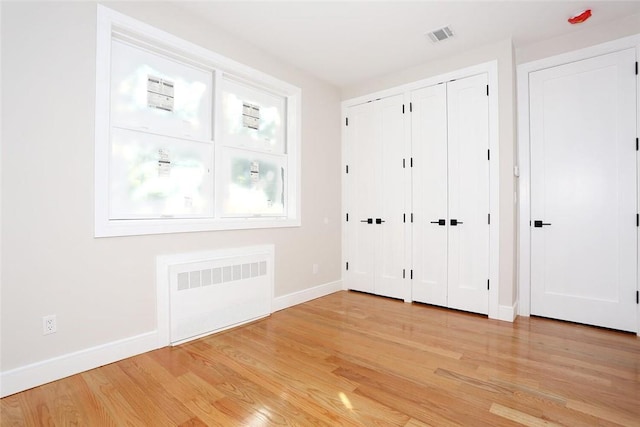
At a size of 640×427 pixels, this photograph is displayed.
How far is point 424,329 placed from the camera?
2.91 m

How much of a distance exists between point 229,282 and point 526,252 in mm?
3076

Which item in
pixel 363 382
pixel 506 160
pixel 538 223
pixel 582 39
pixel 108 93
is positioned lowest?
pixel 363 382

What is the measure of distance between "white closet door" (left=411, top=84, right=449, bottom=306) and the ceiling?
56cm

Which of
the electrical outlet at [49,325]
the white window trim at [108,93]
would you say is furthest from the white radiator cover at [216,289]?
the electrical outlet at [49,325]

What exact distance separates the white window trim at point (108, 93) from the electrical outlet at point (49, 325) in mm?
579

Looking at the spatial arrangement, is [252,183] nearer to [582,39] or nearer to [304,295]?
[304,295]

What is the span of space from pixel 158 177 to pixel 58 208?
2.41 ft

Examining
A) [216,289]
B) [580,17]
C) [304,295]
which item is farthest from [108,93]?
[580,17]

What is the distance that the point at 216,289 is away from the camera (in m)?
2.85

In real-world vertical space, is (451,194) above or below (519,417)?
above

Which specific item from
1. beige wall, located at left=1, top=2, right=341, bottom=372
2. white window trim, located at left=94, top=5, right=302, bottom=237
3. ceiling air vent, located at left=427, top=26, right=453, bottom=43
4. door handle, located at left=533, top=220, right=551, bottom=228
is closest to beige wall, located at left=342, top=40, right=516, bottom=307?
door handle, located at left=533, top=220, right=551, bottom=228

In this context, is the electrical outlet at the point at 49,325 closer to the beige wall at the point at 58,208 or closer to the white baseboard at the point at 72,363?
the beige wall at the point at 58,208

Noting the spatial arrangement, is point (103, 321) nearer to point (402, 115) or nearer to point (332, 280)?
point (332, 280)

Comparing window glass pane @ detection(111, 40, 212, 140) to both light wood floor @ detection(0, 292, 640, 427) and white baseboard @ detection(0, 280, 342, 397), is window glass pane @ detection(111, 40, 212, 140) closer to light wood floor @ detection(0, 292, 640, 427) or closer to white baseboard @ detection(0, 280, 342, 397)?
white baseboard @ detection(0, 280, 342, 397)
